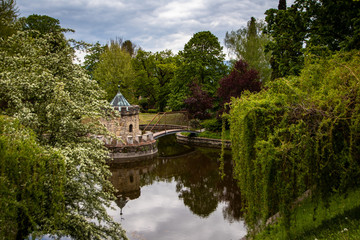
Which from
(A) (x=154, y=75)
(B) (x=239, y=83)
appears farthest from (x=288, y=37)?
(A) (x=154, y=75)

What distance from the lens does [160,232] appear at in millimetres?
11992

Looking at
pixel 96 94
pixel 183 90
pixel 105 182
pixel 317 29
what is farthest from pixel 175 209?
pixel 183 90

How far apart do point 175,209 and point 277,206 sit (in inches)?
344

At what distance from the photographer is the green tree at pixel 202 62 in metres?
37.2

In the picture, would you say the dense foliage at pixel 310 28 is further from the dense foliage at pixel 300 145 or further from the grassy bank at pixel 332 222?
the grassy bank at pixel 332 222

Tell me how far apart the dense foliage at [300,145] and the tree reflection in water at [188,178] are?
721 centimetres

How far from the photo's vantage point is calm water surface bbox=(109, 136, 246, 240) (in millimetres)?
12188

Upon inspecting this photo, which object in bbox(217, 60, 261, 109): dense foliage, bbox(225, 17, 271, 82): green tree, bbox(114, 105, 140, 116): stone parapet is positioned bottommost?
bbox(114, 105, 140, 116): stone parapet

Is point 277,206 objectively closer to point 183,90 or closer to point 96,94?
point 96,94

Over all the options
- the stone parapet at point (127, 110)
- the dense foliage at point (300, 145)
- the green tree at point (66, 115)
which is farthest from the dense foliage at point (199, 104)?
the dense foliage at point (300, 145)

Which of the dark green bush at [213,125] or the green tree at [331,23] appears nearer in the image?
the green tree at [331,23]

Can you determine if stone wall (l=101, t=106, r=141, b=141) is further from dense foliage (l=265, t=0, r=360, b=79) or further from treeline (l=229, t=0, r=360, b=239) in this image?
treeline (l=229, t=0, r=360, b=239)

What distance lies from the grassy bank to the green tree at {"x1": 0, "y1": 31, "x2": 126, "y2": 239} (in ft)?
17.1

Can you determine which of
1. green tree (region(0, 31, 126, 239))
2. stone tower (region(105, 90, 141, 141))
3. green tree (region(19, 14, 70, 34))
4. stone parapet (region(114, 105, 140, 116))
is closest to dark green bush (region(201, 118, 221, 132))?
stone tower (region(105, 90, 141, 141))
